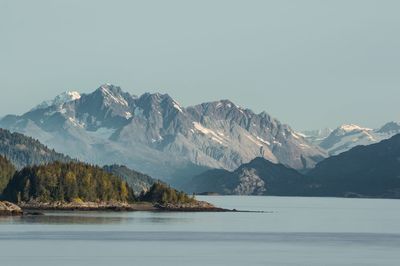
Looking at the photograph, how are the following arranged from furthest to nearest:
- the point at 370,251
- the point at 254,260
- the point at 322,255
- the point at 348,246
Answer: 1. the point at 348,246
2. the point at 370,251
3. the point at 322,255
4. the point at 254,260

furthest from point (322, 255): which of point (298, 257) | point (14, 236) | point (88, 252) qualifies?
point (14, 236)

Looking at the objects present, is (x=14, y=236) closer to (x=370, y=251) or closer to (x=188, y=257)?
(x=188, y=257)

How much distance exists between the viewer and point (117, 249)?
173500mm

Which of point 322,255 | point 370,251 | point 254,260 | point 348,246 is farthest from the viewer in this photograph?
point 348,246

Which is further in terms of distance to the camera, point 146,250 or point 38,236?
point 38,236

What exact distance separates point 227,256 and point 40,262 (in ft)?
103

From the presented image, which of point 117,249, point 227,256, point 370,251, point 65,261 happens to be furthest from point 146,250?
point 370,251

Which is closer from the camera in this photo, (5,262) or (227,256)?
(5,262)

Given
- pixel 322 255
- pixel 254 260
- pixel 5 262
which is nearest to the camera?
pixel 5 262

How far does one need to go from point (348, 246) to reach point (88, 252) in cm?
5231

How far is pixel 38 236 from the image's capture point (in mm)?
199625

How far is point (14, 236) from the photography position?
197 metres

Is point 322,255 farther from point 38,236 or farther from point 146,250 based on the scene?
point 38,236

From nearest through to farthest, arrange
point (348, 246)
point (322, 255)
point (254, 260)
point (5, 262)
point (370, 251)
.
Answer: point (5, 262) → point (254, 260) → point (322, 255) → point (370, 251) → point (348, 246)
